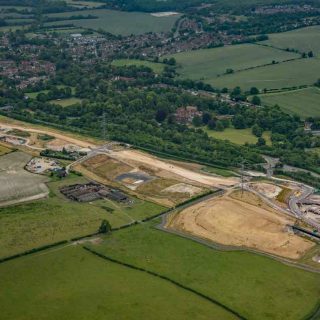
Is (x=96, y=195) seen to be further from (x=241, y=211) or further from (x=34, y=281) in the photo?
(x=34, y=281)

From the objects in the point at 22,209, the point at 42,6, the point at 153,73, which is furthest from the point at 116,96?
the point at 42,6

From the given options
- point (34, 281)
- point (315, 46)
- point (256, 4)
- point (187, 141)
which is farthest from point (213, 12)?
point (34, 281)

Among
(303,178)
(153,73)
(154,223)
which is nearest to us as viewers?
(154,223)

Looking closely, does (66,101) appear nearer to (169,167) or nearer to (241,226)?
(169,167)

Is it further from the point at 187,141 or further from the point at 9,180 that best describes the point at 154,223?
the point at 187,141

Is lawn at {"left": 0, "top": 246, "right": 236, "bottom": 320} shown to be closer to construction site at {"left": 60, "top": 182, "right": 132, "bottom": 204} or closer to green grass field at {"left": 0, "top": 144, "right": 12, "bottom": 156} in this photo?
construction site at {"left": 60, "top": 182, "right": 132, "bottom": 204}

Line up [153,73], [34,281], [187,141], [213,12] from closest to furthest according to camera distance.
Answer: [34,281] < [187,141] < [153,73] < [213,12]

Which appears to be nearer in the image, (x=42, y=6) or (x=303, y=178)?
(x=303, y=178)
